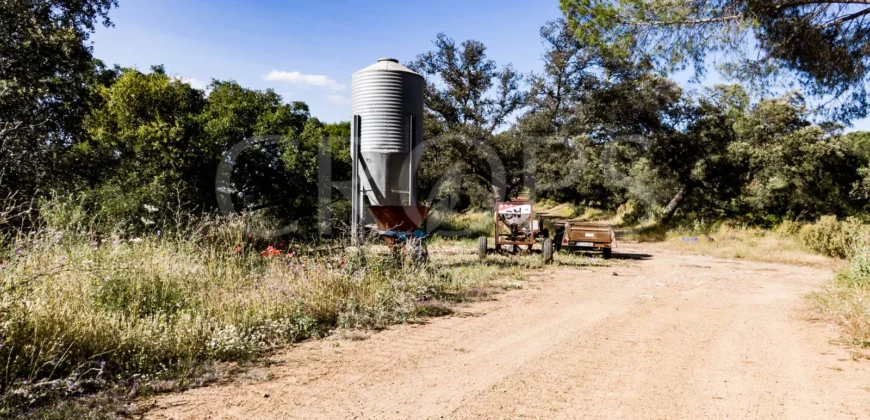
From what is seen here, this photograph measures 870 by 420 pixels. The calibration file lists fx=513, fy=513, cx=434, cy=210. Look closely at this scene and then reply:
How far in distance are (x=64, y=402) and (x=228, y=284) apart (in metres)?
2.45

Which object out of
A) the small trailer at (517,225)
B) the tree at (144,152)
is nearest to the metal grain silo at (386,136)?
the tree at (144,152)

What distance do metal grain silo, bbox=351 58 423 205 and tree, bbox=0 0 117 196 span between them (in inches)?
203

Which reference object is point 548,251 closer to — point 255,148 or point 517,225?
point 517,225

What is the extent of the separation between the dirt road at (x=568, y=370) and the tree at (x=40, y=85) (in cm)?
673

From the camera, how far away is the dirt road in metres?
3.52

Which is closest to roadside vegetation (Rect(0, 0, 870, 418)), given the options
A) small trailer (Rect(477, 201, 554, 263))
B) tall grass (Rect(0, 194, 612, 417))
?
tall grass (Rect(0, 194, 612, 417))

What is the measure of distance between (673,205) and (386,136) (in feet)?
56.9

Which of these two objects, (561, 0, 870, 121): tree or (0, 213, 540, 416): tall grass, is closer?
(0, 213, 540, 416): tall grass

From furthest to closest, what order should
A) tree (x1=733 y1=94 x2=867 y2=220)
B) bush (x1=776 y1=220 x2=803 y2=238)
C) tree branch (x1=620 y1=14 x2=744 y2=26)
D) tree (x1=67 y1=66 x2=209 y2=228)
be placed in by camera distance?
tree (x1=733 y1=94 x2=867 y2=220) < bush (x1=776 y1=220 x2=803 y2=238) < tree (x1=67 y1=66 x2=209 y2=228) < tree branch (x1=620 y1=14 x2=744 y2=26)

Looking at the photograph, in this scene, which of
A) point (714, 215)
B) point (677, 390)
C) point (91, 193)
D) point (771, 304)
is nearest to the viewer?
point (677, 390)

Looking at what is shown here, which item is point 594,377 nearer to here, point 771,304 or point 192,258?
point 192,258

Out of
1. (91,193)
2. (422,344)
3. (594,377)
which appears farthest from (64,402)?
(91,193)

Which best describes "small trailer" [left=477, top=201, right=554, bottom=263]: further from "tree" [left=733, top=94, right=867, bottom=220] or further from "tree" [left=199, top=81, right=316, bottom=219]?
"tree" [left=733, top=94, right=867, bottom=220]

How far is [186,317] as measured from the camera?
4566mm
